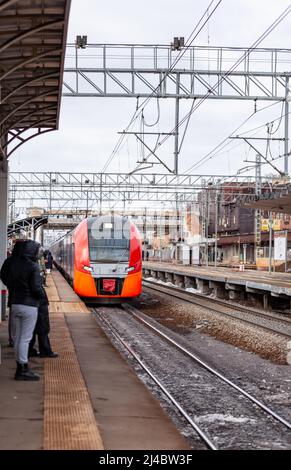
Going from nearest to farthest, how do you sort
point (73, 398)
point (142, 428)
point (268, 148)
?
point (142, 428)
point (73, 398)
point (268, 148)

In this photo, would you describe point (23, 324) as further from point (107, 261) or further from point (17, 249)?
point (107, 261)

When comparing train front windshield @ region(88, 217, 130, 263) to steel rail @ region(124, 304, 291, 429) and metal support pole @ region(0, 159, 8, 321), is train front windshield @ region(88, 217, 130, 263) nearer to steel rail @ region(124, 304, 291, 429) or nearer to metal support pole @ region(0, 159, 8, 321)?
steel rail @ region(124, 304, 291, 429)

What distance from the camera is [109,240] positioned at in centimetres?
1936

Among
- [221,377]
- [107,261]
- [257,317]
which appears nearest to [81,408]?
[221,377]

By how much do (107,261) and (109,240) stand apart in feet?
2.34

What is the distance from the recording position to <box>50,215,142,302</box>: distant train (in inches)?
750

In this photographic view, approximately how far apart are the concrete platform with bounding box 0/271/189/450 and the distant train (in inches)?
368

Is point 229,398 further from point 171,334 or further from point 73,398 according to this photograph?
point 171,334

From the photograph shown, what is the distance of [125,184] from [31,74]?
26.5 m

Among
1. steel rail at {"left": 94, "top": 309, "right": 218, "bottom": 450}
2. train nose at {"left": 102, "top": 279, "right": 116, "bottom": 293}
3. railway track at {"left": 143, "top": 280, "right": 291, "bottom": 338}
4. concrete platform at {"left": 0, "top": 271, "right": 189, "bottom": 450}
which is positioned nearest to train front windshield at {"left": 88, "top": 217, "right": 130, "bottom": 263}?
train nose at {"left": 102, "top": 279, "right": 116, "bottom": 293}

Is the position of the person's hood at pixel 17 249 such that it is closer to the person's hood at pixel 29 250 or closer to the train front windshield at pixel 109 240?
the person's hood at pixel 29 250

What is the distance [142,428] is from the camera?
537cm
